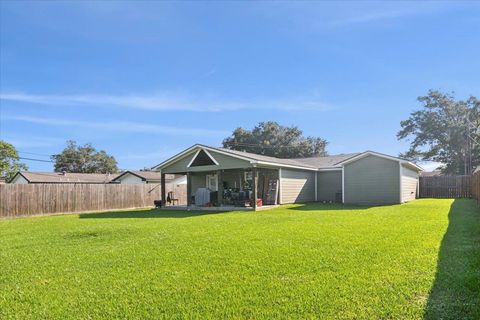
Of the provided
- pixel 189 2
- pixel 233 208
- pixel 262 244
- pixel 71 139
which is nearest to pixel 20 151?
pixel 71 139

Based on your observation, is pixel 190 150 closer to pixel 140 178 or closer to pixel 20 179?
pixel 140 178

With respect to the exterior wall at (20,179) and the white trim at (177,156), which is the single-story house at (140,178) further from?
the white trim at (177,156)

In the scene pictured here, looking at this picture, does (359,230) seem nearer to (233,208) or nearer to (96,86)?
(233,208)

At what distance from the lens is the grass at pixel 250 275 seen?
389cm

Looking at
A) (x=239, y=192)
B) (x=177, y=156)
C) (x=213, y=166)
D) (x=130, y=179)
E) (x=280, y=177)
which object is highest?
(x=177, y=156)

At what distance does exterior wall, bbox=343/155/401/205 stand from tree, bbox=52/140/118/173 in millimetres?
41382

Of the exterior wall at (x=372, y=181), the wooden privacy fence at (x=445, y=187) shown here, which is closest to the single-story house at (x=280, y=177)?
the exterior wall at (x=372, y=181)

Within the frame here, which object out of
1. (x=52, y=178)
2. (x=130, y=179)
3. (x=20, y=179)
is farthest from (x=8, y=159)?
(x=130, y=179)

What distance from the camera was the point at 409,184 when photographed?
21.3 metres

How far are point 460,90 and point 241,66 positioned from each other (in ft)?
105

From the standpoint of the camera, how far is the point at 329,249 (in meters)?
6.66

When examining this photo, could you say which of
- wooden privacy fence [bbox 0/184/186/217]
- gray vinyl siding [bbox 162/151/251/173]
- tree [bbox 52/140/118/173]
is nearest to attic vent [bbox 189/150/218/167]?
gray vinyl siding [bbox 162/151/251/173]

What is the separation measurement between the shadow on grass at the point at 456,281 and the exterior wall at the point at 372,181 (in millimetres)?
11372

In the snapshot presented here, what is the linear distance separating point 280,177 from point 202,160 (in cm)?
417
